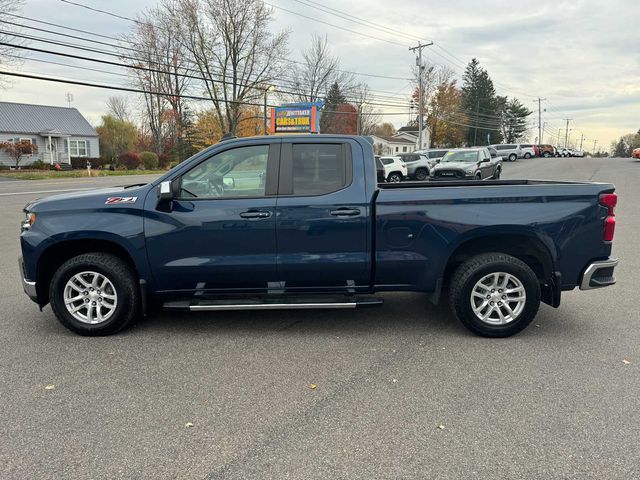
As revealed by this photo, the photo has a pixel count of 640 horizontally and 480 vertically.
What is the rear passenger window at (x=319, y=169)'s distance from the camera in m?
4.65

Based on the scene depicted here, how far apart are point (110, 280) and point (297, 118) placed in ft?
119

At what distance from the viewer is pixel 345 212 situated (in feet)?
14.9

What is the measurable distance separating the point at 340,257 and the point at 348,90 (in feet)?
211

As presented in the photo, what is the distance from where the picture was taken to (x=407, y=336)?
477cm

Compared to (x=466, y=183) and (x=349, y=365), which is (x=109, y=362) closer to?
(x=349, y=365)

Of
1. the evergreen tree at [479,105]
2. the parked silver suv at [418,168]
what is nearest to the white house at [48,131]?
the parked silver suv at [418,168]

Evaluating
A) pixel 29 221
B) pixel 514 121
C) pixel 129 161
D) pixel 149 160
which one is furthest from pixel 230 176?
pixel 514 121

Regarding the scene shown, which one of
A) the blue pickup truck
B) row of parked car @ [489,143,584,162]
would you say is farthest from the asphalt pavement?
row of parked car @ [489,143,584,162]

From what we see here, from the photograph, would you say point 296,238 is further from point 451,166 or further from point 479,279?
point 451,166

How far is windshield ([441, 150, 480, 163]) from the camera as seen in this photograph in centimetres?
2319

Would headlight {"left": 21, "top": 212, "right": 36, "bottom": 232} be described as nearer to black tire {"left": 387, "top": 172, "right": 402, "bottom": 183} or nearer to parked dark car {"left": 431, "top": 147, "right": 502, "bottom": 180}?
parked dark car {"left": 431, "top": 147, "right": 502, "bottom": 180}

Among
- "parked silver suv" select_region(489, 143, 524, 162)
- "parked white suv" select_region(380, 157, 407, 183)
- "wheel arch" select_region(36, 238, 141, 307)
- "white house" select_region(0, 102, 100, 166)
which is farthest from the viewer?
"parked silver suv" select_region(489, 143, 524, 162)

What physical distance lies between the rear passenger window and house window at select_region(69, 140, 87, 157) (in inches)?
2008

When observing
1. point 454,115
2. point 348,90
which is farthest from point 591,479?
point 454,115
